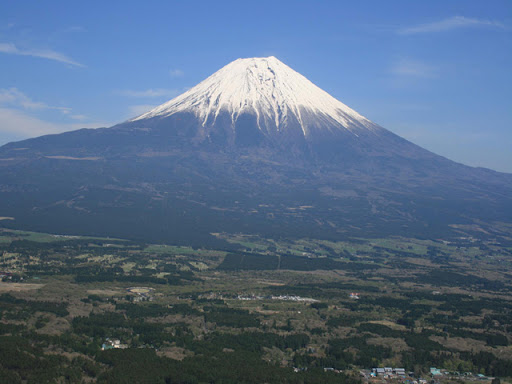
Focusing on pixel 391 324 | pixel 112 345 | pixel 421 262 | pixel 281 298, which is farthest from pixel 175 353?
pixel 421 262

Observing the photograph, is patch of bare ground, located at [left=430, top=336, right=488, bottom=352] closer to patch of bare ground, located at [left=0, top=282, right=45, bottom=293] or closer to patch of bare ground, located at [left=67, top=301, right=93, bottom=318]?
patch of bare ground, located at [left=67, top=301, right=93, bottom=318]

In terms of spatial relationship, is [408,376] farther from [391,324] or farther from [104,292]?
[104,292]

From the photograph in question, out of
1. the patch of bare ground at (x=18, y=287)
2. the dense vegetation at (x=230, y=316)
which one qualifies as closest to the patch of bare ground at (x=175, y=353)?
the dense vegetation at (x=230, y=316)

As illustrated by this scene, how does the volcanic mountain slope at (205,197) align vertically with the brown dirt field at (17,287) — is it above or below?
above

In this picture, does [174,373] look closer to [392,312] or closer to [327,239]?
[392,312]

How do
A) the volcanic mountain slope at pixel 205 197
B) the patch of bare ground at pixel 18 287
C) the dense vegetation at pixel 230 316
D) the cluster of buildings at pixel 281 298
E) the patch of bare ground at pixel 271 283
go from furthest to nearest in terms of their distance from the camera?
the volcanic mountain slope at pixel 205 197 < the patch of bare ground at pixel 271 283 < the cluster of buildings at pixel 281 298 < the patch of bare ground at pixel 18 287 < the dense vegetation at pixel 230 316

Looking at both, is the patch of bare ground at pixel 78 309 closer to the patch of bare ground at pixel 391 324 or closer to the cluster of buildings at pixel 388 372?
the cluster of buildings at pixel 388 372

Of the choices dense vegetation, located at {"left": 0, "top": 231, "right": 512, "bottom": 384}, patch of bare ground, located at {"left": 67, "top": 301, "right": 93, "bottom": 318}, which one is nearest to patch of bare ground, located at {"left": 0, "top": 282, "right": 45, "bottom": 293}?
dense vegetation, located at {"left": 0, "top": 231, "right": 512, "bottom": 384}

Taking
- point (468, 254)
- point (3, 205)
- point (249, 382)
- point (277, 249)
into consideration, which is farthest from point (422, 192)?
point (249, 382)
